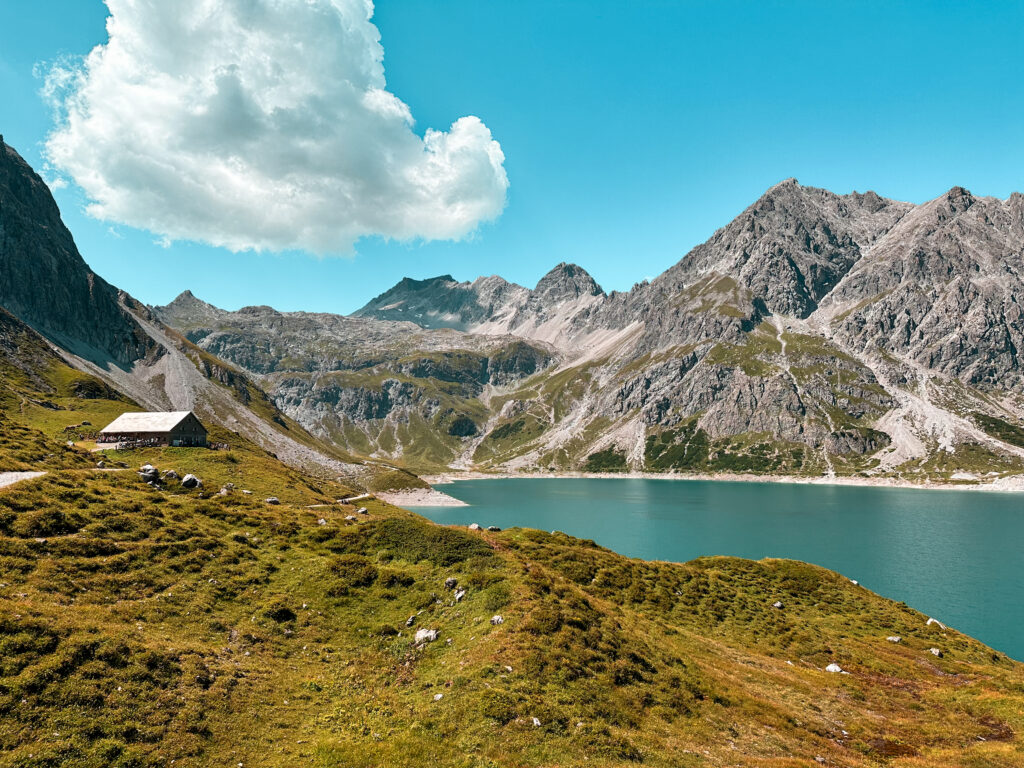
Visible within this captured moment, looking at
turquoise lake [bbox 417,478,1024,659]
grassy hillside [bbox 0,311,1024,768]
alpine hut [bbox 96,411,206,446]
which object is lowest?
turquoise lake [bbox 417,478,1024,659]

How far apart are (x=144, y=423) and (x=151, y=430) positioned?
304cm

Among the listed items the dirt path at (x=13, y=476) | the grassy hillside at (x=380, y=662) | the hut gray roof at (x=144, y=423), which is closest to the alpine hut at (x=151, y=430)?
the hut gray roof at (x=144, y=423)

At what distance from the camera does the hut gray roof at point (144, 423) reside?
252 ft

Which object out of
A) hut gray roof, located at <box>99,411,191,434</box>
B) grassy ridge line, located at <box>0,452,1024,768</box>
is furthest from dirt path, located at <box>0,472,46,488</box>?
hut gray roof, located at <box>99,411,191,434</box>

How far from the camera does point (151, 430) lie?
252ft

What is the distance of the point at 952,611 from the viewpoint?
8244 cm

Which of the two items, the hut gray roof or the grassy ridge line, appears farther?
the hut gray roof

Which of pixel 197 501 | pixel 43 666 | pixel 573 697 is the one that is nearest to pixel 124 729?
pixel 43 666

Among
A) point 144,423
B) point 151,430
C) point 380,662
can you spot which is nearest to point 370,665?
point 380,662

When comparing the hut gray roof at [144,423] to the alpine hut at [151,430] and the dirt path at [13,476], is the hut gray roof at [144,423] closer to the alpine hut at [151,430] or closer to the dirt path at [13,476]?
the alpine hut at [151,430]

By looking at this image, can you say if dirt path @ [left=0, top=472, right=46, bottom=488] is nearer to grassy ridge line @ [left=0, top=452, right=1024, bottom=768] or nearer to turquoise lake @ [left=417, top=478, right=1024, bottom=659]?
grassy ridge line @ [left=0, top=452, right=1024, bottom=768]

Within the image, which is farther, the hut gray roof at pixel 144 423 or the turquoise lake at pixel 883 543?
the turquoise lake at pixel 883 543

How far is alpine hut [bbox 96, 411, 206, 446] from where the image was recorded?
76.2m

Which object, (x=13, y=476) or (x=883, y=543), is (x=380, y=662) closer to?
(x=13, y=476)
